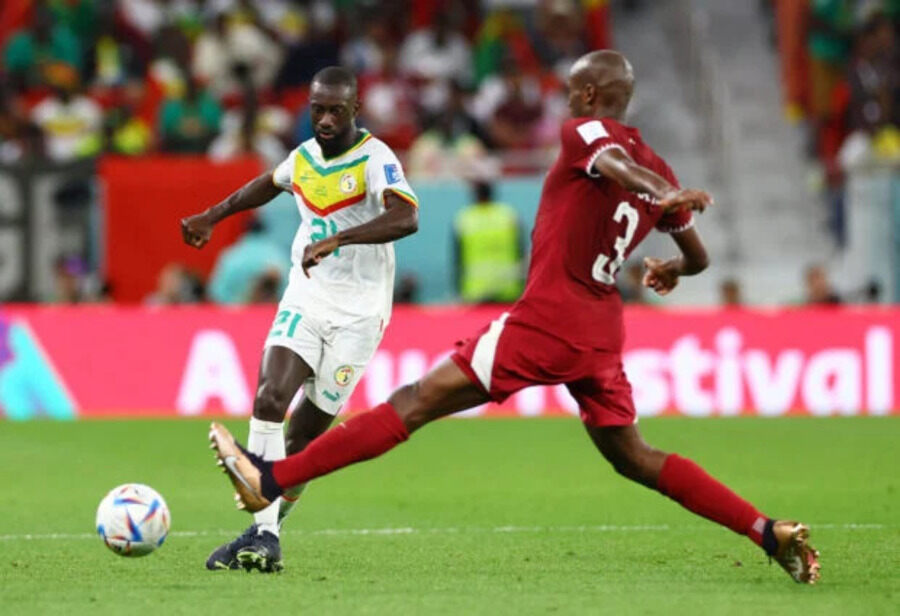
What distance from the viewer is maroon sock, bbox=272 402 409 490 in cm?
761

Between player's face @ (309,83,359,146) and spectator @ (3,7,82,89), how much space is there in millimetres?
14230

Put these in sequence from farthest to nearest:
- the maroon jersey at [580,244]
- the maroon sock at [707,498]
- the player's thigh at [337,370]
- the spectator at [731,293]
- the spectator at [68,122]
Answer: the spectator at [68,122], the spectator at [731,293], the player's thigh at [337,370], the maroon sock at [707,498], the maroon jersey at [580,244]

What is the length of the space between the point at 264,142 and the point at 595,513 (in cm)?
1070

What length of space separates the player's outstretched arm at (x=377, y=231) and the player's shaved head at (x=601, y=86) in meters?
0.97

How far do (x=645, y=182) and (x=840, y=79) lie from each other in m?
16.4

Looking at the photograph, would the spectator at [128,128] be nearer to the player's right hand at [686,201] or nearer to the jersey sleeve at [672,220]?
the jersey sleeve at [672,220]

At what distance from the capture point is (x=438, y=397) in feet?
25.1

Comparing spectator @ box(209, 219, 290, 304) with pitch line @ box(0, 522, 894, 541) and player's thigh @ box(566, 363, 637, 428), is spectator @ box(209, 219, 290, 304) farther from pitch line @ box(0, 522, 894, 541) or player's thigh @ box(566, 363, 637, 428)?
player's thigh @ box(566, 363, 637, 428)

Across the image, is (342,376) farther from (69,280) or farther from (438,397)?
(69,280)

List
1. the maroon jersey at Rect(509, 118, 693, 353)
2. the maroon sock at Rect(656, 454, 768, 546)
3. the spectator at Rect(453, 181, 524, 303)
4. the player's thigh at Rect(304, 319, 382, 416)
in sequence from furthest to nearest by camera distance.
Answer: the spectator at Rect(453, 181, 524, 303)
the player's thigh at Rect(304, 319, 382, 416)
the maroon sock at Rect(656, 454, 768, 546)
the maroon jersey at Rect(509, 118, 693, 353)

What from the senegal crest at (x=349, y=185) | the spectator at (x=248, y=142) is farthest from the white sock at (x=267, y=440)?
the spectator at (x=248, y=142)

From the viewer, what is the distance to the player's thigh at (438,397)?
7.64 m

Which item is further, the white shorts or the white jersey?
the white jersey

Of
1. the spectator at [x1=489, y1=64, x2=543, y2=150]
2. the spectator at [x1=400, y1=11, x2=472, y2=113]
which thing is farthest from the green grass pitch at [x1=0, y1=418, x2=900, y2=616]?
the spectator at [x1=400, y1=11, x2=472, y2=113]
